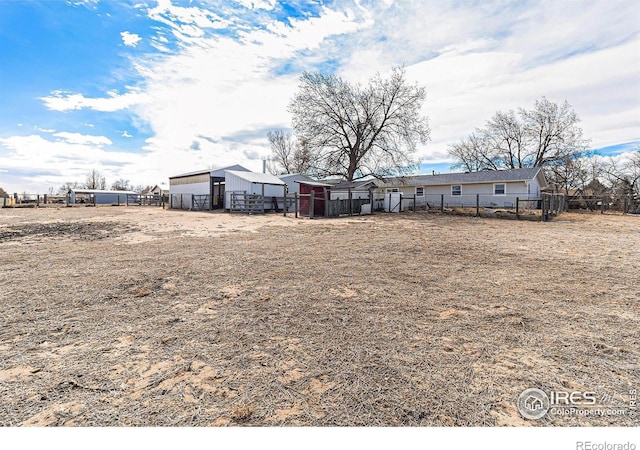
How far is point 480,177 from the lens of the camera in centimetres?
2572

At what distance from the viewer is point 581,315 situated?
335 centimetres

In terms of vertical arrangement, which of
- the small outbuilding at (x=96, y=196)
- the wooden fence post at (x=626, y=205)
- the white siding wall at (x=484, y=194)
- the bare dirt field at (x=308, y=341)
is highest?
the small outbuilding at (x=96, y=196)

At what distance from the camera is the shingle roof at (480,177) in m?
23.4

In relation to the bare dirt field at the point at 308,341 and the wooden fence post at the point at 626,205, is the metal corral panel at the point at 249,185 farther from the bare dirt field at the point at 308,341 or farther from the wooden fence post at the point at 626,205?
the wooden fence post at the point at 626,205

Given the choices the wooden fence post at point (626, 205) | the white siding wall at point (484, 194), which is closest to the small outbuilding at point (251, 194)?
the white siding wall at point (484, 194)

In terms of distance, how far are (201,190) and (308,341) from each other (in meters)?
26.5

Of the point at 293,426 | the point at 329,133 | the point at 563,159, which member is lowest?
the point at 293,426

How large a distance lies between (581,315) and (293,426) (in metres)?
3.43

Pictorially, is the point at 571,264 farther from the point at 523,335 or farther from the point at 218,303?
the point at 218,303

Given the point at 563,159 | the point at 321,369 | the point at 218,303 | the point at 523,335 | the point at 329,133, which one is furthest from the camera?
the point at 563,159

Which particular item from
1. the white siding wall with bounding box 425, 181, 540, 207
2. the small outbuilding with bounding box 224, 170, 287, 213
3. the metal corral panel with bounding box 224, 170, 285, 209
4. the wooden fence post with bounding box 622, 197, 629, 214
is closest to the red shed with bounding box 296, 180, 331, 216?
the small outbuilding with bounding box 224, 170, 287, 213

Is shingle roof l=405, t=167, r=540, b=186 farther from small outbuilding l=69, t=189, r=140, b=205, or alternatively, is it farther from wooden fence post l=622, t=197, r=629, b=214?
small outbuilding l=69, t=189, r=140, b=205

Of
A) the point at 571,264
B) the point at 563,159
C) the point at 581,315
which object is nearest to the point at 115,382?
the point at 581,315

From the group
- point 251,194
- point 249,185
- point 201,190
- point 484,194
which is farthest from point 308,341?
point 201,190
